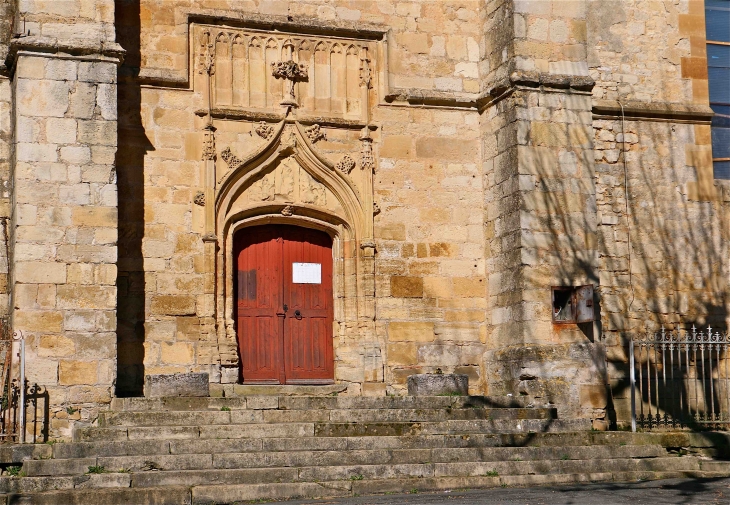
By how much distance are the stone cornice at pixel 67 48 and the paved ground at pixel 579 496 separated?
17.4 feet

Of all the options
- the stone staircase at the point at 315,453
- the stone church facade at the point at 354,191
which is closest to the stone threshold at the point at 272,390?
the stone church facade at the point at 354,191

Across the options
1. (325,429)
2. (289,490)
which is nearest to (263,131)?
(325,429)

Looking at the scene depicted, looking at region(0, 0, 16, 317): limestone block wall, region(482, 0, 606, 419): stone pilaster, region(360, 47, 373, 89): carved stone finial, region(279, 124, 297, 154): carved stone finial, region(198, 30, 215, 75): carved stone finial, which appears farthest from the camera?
region(360, 47, 373, 89): carved stone finial

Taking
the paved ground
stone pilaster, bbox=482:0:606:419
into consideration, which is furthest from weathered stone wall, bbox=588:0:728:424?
the paved ground

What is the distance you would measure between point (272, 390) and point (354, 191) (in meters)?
2.59

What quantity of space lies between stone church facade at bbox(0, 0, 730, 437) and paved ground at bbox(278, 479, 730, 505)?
2565 millimetres

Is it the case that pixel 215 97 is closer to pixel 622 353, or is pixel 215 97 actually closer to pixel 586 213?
pixel 586 213

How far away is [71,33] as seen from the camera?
11875mm

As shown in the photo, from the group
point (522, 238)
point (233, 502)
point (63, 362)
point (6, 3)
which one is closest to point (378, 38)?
point (522, 238)

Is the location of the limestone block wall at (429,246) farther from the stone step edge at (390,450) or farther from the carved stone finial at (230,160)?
the stone step edge at (390,450)

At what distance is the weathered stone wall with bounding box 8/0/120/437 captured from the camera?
11375 millimetres

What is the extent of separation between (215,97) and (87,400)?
12.7 feet

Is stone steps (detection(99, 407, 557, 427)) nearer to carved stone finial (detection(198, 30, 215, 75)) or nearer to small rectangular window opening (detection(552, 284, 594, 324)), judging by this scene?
small rectangular window opening (detection(552, 284, 594, 324))

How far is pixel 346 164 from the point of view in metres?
13.5
